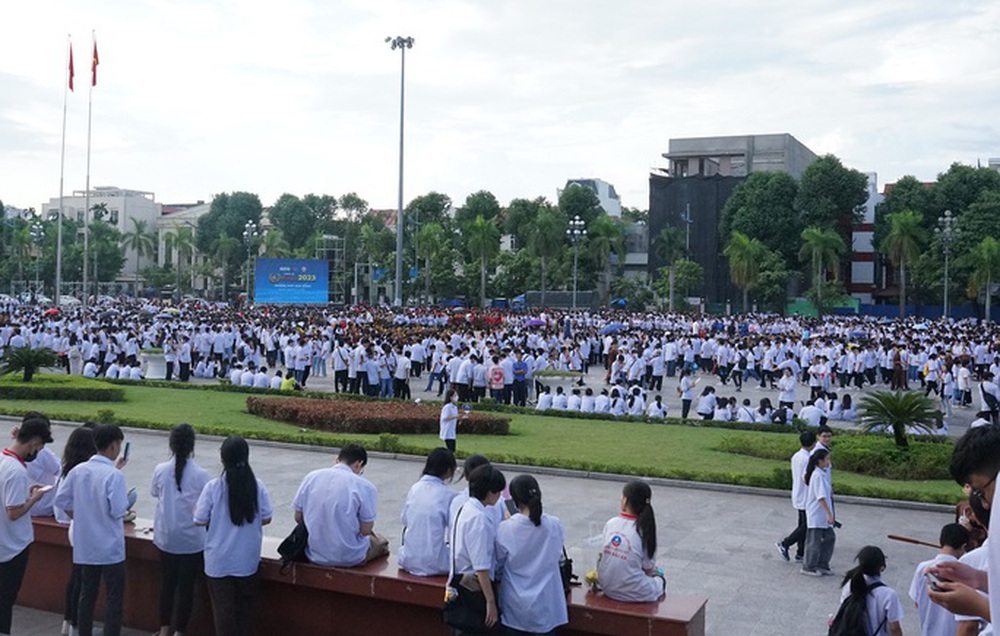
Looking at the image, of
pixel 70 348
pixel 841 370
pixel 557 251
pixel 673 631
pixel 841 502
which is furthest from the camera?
pixel 557 251

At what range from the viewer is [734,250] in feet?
198

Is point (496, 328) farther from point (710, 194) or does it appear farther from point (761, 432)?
point (710, 194)

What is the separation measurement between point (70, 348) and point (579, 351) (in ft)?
51.4

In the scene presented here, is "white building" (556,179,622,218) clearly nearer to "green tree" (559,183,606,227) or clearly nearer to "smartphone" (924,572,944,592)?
"green tree" (559,183,606,227)

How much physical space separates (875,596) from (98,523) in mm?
4855

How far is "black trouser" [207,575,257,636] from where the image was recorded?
6039 millimetres

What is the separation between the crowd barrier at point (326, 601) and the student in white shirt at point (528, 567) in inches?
14.6

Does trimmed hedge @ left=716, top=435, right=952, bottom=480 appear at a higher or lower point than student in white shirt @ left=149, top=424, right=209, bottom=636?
lower

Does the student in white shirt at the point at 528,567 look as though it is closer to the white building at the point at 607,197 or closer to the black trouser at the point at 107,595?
the black trouser at the point at 107,595

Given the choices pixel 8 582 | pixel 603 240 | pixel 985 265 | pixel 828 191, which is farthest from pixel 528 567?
pixel 828 191

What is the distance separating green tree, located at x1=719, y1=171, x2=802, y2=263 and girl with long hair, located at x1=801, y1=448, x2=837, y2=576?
57576 millimetres

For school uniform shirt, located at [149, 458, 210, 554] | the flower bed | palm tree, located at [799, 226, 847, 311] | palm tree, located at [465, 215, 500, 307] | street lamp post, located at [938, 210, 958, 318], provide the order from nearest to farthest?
1. school uniform shirt, located at [149, 458, 210, 554]
2. the flower bed
3. street lamp post, located at [938, 210, 958, 318]
4. palm tree, located at [799, 226, 847, 311]
5. palm tree, located at [465, 215, 500, 307]

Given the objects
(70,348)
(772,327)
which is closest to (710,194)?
(772,327)

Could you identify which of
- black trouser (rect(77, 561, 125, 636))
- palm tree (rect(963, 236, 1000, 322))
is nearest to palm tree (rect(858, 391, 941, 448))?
black trouser (rect(77, 561, 125, 636))
